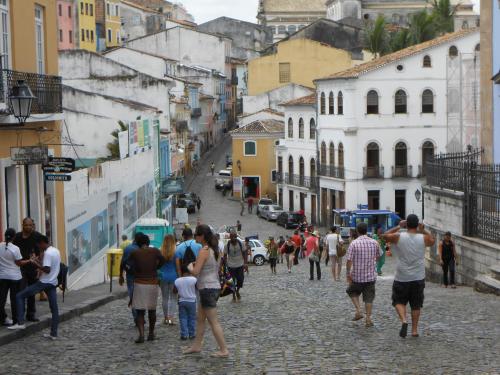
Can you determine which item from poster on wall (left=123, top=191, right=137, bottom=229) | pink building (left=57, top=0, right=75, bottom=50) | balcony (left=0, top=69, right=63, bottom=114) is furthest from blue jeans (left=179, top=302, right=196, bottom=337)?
pink building (left=57, top=0, right=75, bottom=50)

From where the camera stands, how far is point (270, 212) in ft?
205

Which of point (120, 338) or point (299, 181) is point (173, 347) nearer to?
point (120, 338)

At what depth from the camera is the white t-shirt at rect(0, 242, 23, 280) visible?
546 inches

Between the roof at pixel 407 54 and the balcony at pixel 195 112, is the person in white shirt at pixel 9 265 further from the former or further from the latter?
the balcony at pixel 195 112

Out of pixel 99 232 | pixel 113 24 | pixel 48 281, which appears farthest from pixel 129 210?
pixel 113 24

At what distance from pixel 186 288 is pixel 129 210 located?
2122 centimetres

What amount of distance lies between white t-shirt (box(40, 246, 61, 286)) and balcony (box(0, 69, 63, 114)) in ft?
14.7

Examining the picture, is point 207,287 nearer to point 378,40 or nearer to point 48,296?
point 48,296

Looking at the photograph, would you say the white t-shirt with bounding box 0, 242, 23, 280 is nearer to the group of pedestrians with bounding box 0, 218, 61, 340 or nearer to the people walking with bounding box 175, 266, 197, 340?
the group of pedestrians with bounding box 0, 218, 61, 340

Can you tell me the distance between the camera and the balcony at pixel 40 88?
17.5 meters

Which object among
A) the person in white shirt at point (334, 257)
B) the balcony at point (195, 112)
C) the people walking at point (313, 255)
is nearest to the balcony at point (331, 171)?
the balcony at point (195, 112)

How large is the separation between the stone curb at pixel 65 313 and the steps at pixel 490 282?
278 inches

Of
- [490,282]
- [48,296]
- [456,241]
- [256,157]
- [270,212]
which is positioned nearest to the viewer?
[48,296]

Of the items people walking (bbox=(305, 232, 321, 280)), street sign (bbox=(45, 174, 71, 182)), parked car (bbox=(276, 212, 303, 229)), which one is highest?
street sign (bbox=(45, 174, 71, 182))
